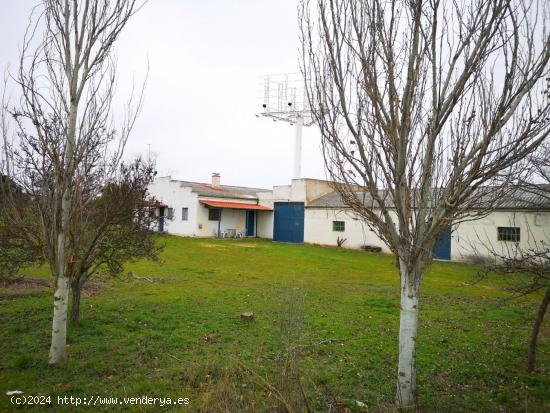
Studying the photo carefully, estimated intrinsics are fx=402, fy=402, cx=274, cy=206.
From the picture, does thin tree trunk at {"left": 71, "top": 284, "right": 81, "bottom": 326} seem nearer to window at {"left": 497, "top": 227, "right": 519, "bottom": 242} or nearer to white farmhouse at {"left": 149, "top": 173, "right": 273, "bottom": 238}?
window at {"left": 497, "top": 227, "right": 519, "bottom": 242}

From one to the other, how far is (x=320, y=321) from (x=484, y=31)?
6576 mm

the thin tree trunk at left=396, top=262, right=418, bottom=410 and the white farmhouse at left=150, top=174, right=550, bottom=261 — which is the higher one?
the white farmhouse at left=150, top=174, right=550, bottom=261

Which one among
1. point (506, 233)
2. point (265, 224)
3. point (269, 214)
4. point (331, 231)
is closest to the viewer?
point (506, 233)

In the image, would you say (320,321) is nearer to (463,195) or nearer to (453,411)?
(453,411)

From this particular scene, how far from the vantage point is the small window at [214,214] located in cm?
3244

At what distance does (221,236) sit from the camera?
3266cm

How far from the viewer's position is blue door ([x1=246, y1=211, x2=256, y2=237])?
34812mm

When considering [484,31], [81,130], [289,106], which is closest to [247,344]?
[81,130]

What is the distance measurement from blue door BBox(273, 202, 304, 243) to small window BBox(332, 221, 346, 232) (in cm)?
310

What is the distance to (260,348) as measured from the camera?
6.85m

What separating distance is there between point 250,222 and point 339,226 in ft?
29.9

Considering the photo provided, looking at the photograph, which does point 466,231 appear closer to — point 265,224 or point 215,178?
point 265,224

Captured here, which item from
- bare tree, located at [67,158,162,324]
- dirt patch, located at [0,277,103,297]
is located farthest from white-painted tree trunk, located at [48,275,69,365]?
dirt patch, located at [0,277,103,297]

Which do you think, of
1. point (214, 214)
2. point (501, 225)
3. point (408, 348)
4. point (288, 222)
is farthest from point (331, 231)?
point (408, 348)
